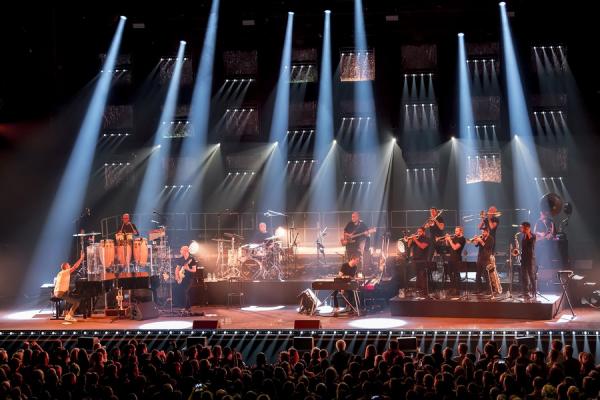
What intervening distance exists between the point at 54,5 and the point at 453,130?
1044 centimetres

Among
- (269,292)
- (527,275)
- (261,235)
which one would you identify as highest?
(261,235)

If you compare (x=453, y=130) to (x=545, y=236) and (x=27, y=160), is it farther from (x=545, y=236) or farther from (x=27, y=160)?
(x=27, y=160)

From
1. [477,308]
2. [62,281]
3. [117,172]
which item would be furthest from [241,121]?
[477,308]

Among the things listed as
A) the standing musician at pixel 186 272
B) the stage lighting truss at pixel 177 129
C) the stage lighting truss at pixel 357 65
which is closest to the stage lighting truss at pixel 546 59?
the stage lighting truss at pixel 357 65

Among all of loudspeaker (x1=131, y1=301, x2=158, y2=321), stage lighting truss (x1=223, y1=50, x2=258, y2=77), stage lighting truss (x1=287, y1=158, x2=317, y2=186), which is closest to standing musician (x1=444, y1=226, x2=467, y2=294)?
loudspeaker (x1=131, y1=301, x2=158, y2=321)

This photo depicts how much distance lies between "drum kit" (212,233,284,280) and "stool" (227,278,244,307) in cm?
47

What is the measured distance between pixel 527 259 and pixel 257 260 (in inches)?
249

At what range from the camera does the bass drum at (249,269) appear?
62.5 feet

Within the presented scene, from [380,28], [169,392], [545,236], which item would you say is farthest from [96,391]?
[380,28]

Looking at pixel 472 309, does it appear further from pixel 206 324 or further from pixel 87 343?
pixel 87 343

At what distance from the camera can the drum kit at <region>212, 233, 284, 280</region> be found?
62.4 feet

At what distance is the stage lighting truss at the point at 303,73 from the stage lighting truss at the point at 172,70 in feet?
8.97

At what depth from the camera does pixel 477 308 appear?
15.6 metres

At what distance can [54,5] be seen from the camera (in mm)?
20062
